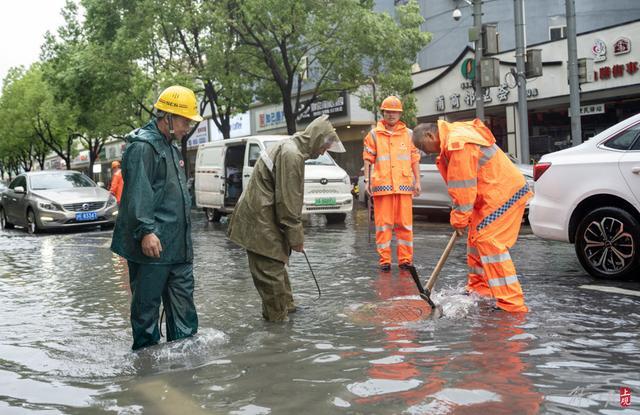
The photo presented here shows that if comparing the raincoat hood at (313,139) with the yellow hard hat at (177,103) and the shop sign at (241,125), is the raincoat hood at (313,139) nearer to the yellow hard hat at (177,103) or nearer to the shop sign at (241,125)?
the yellow hard hat at (177,103)

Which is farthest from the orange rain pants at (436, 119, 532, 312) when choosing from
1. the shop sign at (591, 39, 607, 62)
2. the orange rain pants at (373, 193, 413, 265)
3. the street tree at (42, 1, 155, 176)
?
the street tree at (42, 1, 155, 176)

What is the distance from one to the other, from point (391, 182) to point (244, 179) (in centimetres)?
791

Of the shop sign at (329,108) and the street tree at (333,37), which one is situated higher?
the street tree at (333,37)

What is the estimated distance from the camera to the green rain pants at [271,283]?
221 inches

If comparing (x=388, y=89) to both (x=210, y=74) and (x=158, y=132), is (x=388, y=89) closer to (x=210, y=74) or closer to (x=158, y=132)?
(x=210, y=74)

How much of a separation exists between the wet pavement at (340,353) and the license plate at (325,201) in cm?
706

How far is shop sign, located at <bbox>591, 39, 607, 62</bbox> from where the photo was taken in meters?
21.7

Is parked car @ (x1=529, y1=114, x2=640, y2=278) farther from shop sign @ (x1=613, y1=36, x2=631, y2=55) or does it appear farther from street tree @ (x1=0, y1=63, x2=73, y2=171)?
street tree @ (x1=0, y1=63, x2=73, y2=171)

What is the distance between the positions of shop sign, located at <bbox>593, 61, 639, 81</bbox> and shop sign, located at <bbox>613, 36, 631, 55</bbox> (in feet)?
1.26

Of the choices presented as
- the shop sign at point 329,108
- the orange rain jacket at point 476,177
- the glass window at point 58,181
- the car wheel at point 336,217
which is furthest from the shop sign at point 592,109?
the orange rain jacket at point 476,177

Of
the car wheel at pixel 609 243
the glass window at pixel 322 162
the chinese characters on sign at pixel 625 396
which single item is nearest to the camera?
the chinese characters on sign at pixel 625 396

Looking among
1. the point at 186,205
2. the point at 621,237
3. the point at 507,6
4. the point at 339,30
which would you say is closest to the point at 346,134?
the point at 507,6

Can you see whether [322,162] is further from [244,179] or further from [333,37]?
[333,37]

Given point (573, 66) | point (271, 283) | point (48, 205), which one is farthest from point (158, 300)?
point (573, 66)
